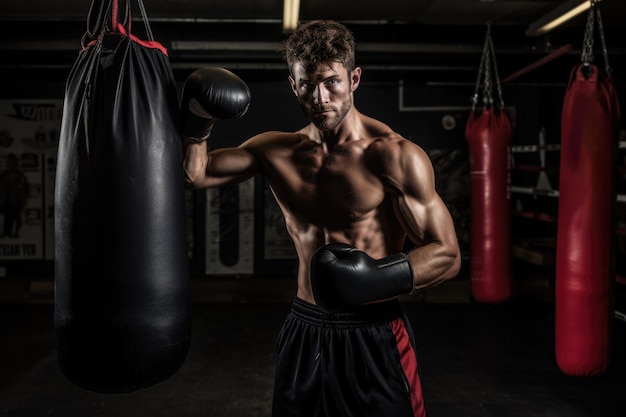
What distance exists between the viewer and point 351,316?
75.7 inches

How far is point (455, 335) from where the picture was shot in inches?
188

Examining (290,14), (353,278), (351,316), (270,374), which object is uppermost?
(290,14)

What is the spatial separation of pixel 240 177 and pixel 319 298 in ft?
2.21

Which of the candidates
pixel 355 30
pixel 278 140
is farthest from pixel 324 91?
pixel 355 30

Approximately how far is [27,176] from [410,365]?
5.50 meters

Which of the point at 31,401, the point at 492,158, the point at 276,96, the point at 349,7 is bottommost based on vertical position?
the point at 31,401

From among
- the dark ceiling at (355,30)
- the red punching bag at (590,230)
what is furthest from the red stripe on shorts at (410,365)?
the dark ceiling at (355,30)

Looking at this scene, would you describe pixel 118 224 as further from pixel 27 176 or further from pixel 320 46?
pixel 27 176

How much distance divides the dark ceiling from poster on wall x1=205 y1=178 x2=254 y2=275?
65.6 inches

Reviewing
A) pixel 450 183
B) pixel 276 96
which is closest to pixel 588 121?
pixel 450 183

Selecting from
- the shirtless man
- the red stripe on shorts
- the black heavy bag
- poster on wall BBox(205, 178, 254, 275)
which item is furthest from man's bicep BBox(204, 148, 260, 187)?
poster on wall BBox(205, 178, 254, 275)

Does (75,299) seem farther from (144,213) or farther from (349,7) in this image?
(349,7)

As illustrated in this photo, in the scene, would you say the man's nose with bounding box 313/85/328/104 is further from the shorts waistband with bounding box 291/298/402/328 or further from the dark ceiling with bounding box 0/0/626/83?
the dark ceiling with bounding box 0/0/626/83

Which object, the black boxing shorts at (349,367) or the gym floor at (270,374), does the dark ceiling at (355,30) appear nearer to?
the gym floor at (270,374)
